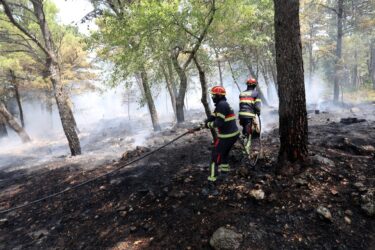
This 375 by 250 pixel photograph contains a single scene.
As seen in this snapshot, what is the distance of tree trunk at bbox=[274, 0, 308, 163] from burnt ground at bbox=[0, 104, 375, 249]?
0.59 meters

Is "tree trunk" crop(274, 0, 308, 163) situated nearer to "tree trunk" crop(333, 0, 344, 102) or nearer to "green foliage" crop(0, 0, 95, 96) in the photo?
"green foliage" crop(0, 0, 95, 96)

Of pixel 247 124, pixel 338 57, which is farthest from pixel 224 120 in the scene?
pixel 338 57

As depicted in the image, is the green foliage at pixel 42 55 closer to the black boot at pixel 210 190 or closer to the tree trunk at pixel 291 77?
the black boot at pixel 210 190

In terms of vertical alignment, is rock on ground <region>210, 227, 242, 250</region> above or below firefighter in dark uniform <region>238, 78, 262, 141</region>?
below

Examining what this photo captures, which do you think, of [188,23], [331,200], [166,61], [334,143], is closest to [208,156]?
[334,143]

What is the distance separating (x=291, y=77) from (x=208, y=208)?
8.85ft

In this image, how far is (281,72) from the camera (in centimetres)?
475

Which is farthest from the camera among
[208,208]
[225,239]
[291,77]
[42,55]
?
[42,55]

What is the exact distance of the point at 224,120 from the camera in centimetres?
527

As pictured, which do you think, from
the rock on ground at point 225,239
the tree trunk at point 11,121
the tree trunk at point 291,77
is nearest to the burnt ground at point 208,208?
the rock on ground at point 225,239

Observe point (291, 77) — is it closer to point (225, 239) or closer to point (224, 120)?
point (224, 120)

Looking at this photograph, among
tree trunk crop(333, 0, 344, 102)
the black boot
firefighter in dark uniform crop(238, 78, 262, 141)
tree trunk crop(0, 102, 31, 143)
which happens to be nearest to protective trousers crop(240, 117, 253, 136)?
firefighter in dark uniform crop(238, 78, 262, 141)

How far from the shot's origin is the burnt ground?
369cm

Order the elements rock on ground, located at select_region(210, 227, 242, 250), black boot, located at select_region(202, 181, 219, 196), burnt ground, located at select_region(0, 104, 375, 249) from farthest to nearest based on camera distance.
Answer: black boot, located at select_region(202, 181, 219, 196), burnt ground, located at select_region(0, 104, 375, 249), rock on ground, located at select_region(210, 227, 242, 250)
